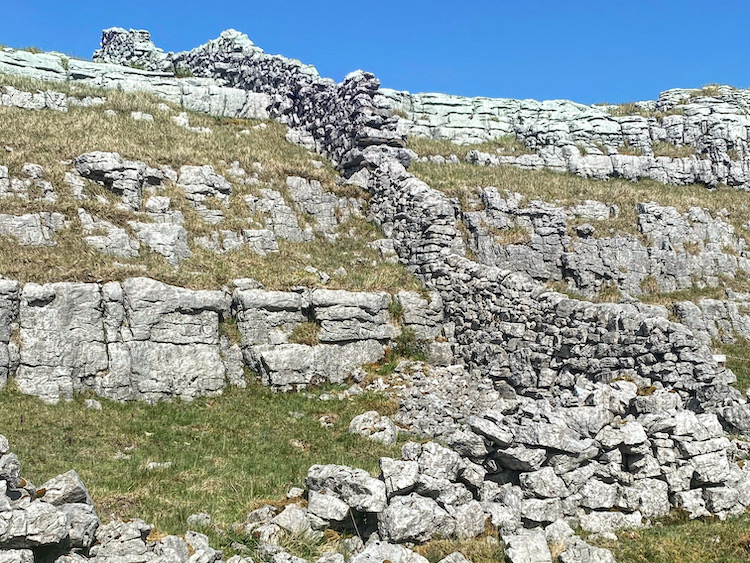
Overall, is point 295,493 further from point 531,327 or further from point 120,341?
point 531,327

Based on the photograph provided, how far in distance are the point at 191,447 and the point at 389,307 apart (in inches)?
409

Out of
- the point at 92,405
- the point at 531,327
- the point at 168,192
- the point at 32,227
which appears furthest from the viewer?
the point at 168,192

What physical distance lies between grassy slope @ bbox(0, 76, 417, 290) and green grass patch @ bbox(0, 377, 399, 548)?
487 centimetres

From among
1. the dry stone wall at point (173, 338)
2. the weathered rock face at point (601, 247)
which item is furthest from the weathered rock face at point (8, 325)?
the weathered rock face at point (601, 247)

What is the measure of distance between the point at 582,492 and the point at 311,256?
58.8 ft

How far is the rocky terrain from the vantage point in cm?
1274

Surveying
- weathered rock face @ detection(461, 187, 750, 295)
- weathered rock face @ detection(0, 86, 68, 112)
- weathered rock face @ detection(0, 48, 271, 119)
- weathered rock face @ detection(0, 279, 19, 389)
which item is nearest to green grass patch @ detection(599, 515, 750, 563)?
weathered rock face @ detection(0, 279, 19, 389)

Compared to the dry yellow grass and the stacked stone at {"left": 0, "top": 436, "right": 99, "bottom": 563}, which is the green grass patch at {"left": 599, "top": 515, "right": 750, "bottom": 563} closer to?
the stacked stone at {"left": 0, "top": 436, "right": 99, "bottom": 563}

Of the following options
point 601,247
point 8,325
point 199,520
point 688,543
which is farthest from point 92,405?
point 601,247

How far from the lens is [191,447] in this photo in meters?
18.3

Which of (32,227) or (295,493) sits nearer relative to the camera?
(295,493)

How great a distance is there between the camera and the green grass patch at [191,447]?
14.0m

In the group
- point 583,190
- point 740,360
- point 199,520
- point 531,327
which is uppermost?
point 583,190

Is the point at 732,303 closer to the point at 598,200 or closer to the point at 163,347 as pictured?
the point at 598,200
